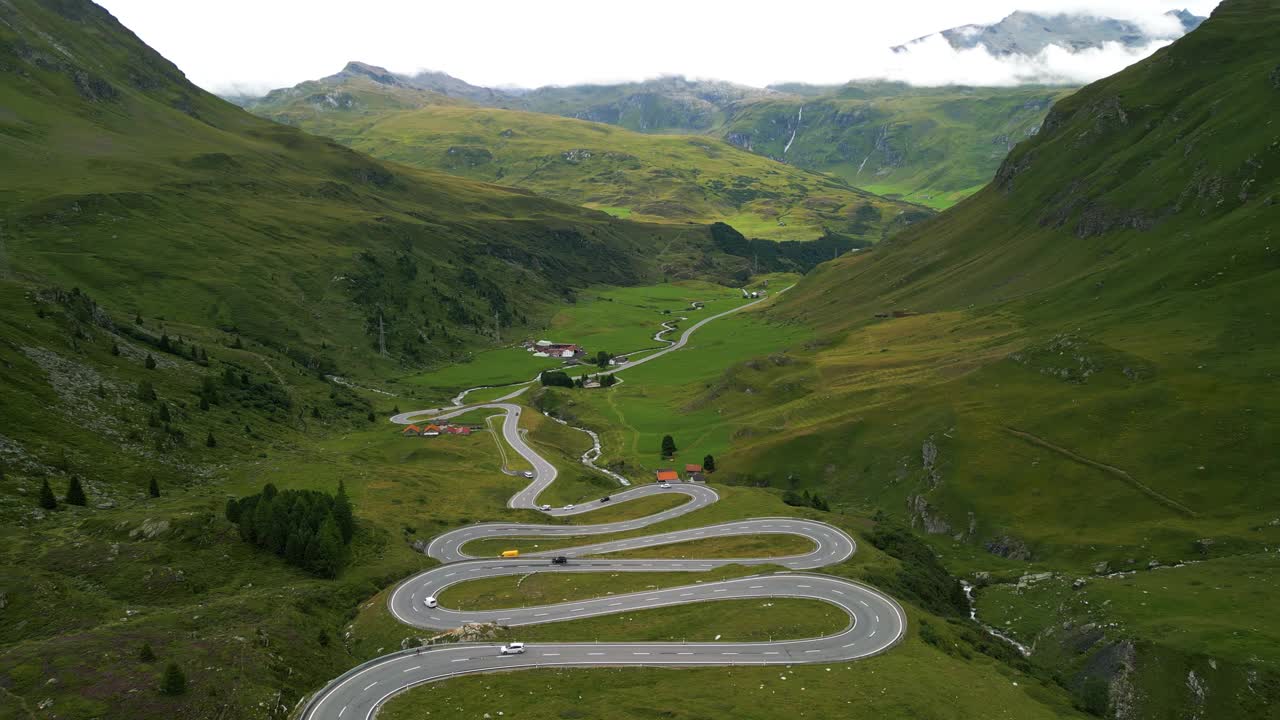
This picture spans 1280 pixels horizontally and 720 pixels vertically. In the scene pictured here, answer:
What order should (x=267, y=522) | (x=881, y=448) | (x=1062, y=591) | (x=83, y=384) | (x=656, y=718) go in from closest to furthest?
(x=656, y=718) → (x=267, y=522) → (x=1062, y=591) → (x=83, y=384) → (x=881, y=448)

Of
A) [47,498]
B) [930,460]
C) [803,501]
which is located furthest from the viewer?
[930,460]

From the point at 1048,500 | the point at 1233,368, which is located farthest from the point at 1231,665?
the point at 1233,368

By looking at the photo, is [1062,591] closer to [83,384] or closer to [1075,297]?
[1075,297]

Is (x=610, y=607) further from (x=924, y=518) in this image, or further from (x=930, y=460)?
(x=930, y=460)

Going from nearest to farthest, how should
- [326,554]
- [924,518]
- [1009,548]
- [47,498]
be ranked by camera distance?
[47,498]
[326,554]
[1009,548]
[924,518]

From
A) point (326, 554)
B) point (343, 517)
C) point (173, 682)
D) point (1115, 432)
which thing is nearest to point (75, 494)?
point (343, 517)
